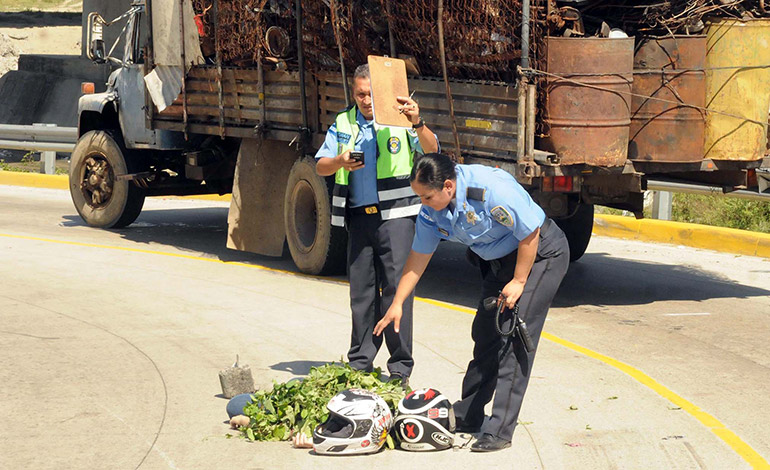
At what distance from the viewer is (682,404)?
23.1 feet

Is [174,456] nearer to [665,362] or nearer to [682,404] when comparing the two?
[682,404]

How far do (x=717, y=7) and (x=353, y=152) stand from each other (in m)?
4.10

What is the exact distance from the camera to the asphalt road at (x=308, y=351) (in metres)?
6.08

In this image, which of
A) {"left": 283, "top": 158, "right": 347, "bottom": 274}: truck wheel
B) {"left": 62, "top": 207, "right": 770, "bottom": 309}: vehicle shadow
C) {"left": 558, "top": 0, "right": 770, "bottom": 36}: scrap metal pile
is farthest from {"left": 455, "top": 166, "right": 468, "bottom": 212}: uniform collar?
{"left": 283, "top": 158, "right": 347, "bottom": 274}: truck wheel

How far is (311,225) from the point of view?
11.7 metres

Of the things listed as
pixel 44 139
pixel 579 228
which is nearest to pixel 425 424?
pixel 579 228

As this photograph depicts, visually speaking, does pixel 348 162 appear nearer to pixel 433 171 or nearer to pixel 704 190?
pixel 433 171

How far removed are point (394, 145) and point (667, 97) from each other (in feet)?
10.7

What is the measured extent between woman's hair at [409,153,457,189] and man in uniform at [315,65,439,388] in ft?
4.22

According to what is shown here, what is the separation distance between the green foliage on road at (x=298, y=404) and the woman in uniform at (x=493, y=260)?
51 centimetres

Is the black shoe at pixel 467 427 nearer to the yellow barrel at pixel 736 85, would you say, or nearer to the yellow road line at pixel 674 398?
the yellow road line at pixel 674 398

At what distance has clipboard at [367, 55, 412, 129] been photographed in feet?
22.7

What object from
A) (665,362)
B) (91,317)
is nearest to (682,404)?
(665,362)

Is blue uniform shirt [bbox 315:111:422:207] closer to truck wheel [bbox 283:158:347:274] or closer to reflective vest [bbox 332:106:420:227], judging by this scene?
reflective vest [bbox 332:106:420:227]
